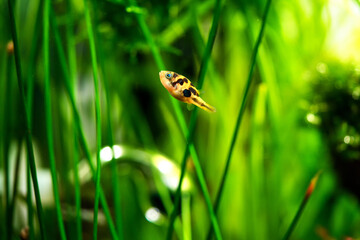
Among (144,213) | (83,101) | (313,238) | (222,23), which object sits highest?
(222,23)

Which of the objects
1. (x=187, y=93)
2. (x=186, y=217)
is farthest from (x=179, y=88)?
(x=186, y=217)

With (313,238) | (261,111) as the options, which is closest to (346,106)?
(261,111)

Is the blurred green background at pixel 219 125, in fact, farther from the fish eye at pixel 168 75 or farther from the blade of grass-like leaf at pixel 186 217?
the fish eye at pixel 168 75

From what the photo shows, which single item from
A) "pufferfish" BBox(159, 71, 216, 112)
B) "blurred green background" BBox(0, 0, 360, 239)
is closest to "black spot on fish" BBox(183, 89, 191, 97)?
"pufferfish" BBox(159, 71, 216, 112)

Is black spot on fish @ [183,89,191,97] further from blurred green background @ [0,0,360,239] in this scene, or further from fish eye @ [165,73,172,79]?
blurred green background @ [0,0,360,239]

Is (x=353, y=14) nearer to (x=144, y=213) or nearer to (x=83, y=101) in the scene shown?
(x=144, y=213)

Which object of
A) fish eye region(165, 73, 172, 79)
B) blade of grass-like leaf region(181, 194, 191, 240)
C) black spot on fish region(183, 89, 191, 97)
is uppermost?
fish eye region(165, 73, 172, 79)

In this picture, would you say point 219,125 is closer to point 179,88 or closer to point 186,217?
point 186,217

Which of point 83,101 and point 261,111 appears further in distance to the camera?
point 83,101
